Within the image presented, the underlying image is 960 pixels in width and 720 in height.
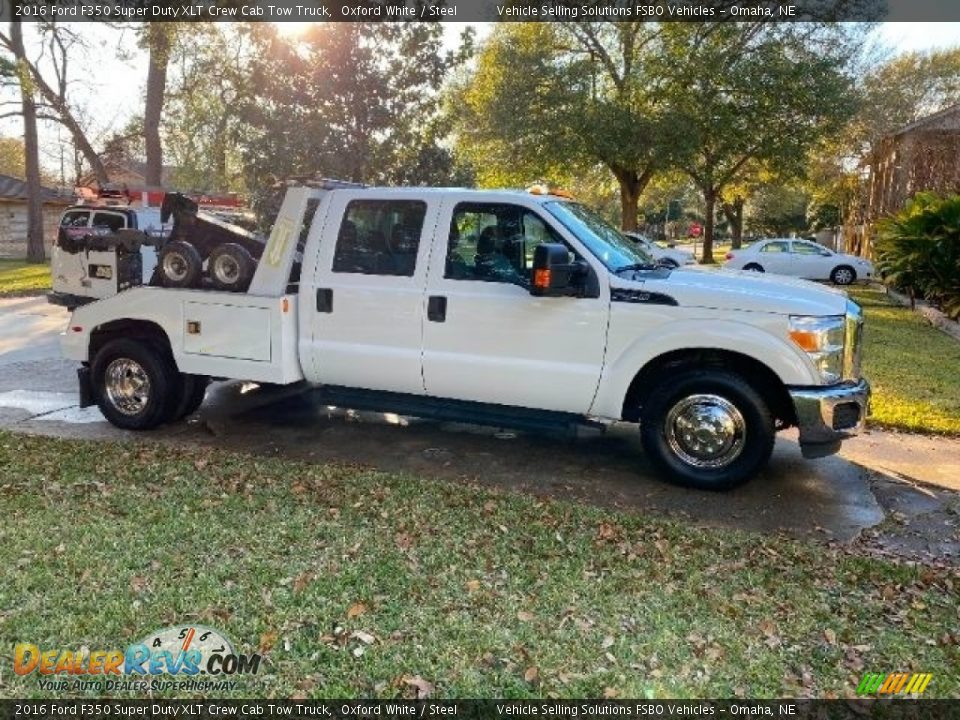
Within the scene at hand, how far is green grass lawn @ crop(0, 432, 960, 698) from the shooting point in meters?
3.15

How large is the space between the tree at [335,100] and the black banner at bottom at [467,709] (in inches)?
482

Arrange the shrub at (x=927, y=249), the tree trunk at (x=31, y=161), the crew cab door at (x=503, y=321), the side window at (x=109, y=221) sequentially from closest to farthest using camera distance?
the crew cab door at (x=503, y=321) → the side window at (x=109, y=221) → the shrub at (x=927, y=249) → the tree trunk at (x=31, y=161)

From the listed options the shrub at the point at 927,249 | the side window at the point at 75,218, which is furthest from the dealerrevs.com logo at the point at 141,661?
the shrub at the point at 927,249

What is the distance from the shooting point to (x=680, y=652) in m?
3.30

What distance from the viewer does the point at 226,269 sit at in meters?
6.17

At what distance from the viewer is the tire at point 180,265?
20.5ft

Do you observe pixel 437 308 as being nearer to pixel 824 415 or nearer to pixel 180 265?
pixel 180 265

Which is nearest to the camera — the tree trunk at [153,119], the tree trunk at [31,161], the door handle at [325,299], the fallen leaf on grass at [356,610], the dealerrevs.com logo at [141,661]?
the dealerrevs.com logo at [141,661]

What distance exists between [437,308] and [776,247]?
800 inches

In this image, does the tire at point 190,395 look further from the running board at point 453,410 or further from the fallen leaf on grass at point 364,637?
the fallen leaf on grass at point 364,637

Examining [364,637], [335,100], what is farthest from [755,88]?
[364,637]

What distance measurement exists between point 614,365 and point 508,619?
2.21 meters

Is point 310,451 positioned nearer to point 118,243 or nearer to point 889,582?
point 118,243

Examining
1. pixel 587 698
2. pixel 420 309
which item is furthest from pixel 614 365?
pixel 587 698
